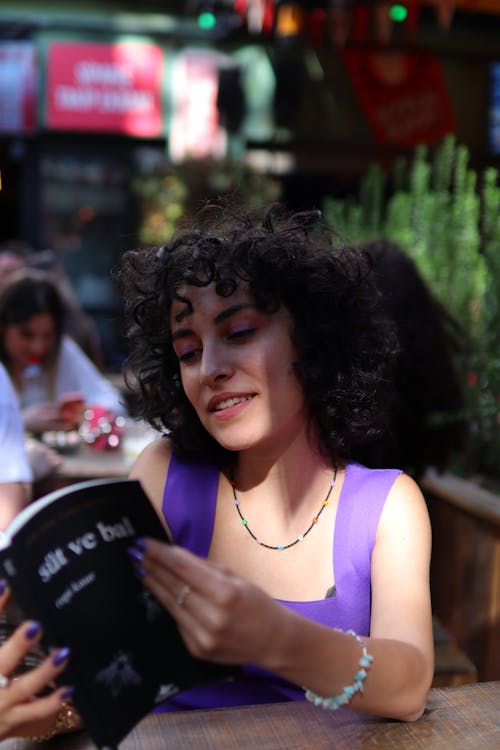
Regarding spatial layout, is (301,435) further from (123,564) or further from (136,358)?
(123,564)

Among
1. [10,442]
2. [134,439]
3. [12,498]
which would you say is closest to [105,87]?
[134,439]

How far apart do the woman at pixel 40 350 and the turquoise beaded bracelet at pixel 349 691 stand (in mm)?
2351

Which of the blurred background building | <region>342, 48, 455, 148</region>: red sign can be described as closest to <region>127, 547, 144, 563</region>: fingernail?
the blurred background building

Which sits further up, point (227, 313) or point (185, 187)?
point (227, 313)

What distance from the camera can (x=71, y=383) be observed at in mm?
3627

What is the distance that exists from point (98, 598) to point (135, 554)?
64 mm

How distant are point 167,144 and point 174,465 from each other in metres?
6.54

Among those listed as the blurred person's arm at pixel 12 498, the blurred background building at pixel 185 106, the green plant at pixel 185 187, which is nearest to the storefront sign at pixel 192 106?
the blurred background building at pixel 185 106

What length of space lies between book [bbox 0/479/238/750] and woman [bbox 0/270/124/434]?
7.71 ft

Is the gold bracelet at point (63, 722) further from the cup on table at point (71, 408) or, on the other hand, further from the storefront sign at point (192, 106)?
the storefront sign at point (192, 106)

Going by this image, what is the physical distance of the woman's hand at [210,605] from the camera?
0.83 metres

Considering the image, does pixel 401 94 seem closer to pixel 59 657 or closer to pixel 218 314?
pixel 218 314

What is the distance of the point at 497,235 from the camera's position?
8.93 ft

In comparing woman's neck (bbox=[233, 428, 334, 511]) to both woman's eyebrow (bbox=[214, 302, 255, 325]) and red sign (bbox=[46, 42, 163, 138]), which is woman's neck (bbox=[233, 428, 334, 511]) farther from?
red sign (bbox=[46, 42, 163, 138])
